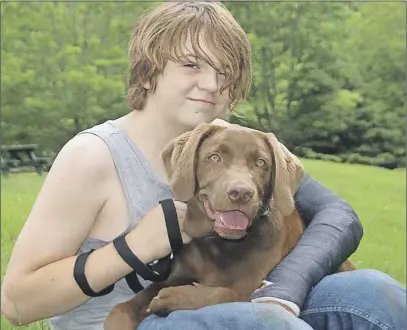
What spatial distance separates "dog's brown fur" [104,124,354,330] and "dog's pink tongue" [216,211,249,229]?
2 cm

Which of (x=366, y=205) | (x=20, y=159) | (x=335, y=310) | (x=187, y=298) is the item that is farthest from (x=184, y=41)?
(x=20, y=159)

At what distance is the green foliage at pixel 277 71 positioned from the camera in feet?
43.0

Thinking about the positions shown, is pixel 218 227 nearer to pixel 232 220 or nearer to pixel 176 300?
pixel 232 220

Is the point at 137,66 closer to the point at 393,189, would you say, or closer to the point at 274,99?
the point at 393,189

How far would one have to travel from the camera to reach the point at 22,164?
12.0 m

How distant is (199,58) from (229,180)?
59 centimetres

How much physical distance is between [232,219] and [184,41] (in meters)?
0.74

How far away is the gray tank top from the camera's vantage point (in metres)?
2.55

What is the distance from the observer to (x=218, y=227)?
7.30 feet

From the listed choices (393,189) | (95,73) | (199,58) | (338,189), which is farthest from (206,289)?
(95,73)

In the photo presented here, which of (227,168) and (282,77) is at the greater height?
(227,168)

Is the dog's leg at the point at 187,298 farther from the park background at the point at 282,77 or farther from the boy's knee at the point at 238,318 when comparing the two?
the park background at the point at 282,77

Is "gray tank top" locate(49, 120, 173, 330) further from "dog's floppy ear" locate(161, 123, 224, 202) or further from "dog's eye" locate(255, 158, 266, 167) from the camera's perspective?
"dog's eye" locate(255, 158, 266, 167)

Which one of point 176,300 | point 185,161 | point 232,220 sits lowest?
point 176,300
